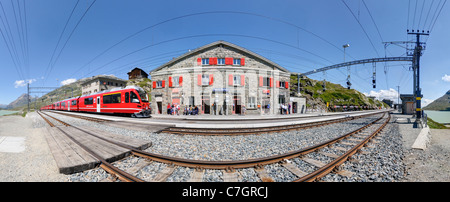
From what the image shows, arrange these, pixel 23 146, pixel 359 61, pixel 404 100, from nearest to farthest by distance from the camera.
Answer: pixel 23 146 → pixel 359 61 → pixel 404 100

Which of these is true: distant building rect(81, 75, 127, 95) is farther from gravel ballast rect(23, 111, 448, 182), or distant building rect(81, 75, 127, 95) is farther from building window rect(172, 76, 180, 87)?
gravel ballast rect(23, 111, 448, 182)

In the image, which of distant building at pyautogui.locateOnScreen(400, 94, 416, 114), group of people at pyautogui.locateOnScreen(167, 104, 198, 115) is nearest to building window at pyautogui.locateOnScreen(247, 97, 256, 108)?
group of people at pyautogui.locateOnScreen(167, 104, 198, 115)

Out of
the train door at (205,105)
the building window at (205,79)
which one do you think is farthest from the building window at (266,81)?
the train door at (205,105)

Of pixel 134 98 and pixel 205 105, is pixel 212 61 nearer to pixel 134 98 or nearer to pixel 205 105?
pixel 205 105

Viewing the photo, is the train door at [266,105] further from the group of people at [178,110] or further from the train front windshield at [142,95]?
the train front windshield at [142,95]

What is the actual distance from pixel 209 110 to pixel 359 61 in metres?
21.8

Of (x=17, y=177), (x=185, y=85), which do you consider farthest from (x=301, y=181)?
(x=185, y=85)

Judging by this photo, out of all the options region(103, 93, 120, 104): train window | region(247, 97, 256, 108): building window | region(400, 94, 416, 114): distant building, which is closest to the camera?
region(103, 93, 120, 104): train window

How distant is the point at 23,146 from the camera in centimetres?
511

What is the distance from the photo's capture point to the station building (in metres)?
21.9

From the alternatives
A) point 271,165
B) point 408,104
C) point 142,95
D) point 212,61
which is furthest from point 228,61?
point 408,104

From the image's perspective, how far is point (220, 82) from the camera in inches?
859

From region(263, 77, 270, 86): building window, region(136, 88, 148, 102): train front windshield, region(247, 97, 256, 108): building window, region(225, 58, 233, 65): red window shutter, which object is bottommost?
region(247, 97, 256, 108): building window
